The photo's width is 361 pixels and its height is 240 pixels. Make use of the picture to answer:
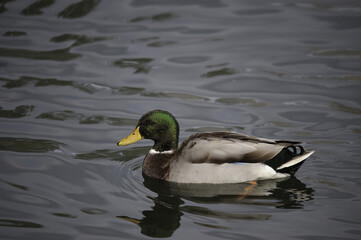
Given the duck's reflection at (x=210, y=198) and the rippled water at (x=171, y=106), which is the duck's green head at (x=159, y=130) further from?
the duck's reflection at (x=210, y=198)

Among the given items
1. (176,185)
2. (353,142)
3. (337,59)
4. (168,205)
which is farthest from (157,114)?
(337,59)

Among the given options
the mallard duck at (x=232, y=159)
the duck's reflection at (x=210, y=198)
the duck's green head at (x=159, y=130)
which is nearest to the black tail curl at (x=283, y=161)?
the mallard duck at (x=232, y=159)

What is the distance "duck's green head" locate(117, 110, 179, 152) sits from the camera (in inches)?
294

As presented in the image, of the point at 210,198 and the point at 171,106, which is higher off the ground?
the point at 171,106

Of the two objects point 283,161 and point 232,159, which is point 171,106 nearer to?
point 232,159

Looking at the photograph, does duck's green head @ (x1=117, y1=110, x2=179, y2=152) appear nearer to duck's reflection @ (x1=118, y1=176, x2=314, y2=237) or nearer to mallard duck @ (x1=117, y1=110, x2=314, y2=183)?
mallard duck @ (x1=117, y1=110, x2=314, y2=183)

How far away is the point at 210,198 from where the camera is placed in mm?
6648

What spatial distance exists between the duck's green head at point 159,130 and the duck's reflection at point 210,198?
526 millimetres

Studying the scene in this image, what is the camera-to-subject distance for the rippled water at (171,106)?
241 inches

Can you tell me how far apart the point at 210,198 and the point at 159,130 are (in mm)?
1302

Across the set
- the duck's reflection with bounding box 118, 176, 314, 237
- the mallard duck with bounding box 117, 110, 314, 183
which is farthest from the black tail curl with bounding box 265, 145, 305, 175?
the duck's reflection with bounding box 118, 176, 314, 237

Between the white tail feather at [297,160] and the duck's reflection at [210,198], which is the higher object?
the white tail feather at [297,160]

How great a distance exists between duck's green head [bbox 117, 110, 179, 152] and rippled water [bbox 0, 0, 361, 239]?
0.42 metres

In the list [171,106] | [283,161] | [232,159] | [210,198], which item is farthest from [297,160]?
[171,106]
